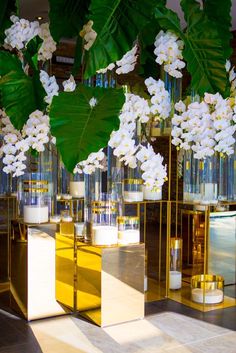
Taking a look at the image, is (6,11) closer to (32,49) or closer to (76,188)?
(32,49)

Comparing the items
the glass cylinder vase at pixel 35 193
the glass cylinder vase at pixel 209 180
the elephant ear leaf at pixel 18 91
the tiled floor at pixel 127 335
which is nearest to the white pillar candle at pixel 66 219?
the glass cylinder vase at pixel 35 193

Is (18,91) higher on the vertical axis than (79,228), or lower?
higher

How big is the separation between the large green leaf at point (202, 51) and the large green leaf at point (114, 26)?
128 millimetres

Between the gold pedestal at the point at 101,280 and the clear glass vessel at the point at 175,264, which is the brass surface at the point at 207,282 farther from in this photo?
the gold pedestal at the point at 101,280

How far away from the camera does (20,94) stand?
1125mm

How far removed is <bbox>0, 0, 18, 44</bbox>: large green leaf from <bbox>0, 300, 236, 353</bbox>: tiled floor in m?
2.43

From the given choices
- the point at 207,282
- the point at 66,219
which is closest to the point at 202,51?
the point at 66,219

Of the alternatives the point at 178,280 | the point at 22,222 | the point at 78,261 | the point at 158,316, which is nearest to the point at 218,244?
the point at 178,280

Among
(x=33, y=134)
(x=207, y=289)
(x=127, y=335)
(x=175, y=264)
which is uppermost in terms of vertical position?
(x=33, y=134)

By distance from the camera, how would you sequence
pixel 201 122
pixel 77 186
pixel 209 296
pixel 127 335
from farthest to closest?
pixel 77 186
pixel 209 296
pixel 127 335
pixel 201 122

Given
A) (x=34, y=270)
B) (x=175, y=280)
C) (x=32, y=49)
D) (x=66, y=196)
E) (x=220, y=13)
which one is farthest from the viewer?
(x=66, y=196)

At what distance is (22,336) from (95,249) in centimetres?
75

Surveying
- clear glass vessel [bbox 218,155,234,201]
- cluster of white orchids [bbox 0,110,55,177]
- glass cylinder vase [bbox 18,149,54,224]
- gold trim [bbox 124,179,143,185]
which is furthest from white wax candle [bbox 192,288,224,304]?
cluster of white orchids [bbox 0,110,55,177]

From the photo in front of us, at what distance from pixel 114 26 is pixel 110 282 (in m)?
2.78
